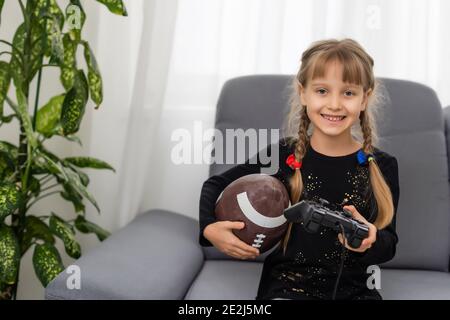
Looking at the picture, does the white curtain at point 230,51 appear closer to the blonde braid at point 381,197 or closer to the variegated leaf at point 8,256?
the variegated leaf at point 8,256

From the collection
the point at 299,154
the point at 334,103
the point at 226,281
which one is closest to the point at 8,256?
the point at 226,281

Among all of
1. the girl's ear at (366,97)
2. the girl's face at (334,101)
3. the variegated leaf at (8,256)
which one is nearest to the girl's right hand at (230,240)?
the girl's face at (334,101)

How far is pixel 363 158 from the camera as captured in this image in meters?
1.24

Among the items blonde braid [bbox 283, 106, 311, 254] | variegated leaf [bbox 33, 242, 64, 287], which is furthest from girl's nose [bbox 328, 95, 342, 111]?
variegated leaf [bbox 33, 242, 64, 287]

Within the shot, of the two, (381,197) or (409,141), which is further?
(409,141)

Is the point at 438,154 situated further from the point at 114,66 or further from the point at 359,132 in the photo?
the point at 114,66

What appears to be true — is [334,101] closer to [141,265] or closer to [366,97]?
[366,97]

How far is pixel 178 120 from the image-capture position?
6.11 ft

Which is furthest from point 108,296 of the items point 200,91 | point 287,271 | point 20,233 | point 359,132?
point 200,91

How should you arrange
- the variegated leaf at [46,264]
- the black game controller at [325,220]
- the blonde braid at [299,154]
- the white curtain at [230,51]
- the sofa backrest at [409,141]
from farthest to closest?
the white curtain at [230,51]
the sofa backrest at [409,141]
the variegated leaf at [46,264]
the blonde braid at [299,154]
the black game controller at [325,220]

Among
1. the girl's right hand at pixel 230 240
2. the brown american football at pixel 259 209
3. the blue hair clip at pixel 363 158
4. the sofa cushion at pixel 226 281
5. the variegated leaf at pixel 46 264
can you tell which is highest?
the blue hair clip at pixel 363 158

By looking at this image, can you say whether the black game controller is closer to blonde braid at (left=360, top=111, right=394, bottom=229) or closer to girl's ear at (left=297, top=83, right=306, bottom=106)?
blonde braid at (left=360, top=111, right=394, bottom=229)

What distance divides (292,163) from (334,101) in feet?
0.65

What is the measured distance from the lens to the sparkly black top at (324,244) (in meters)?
1.21
